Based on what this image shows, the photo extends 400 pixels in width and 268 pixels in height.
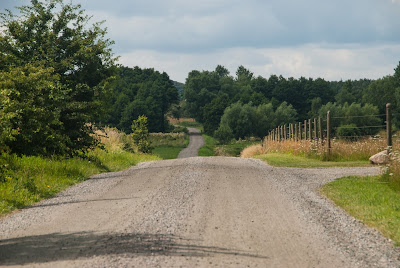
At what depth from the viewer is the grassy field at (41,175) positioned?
Answer: 37.6 feet

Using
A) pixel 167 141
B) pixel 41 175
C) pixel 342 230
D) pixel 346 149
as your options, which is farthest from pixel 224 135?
pixel 342 230

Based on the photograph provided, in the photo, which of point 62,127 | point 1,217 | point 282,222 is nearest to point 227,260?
point 282,222

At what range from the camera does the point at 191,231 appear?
7.79 m

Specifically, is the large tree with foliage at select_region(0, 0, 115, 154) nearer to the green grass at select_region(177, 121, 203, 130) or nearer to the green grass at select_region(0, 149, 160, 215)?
the green grass at select_region(0, 149, 160, 215)

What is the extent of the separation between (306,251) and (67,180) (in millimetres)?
10039

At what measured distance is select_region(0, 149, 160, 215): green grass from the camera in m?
11.4

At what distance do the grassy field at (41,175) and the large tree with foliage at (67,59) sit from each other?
44.4 inches

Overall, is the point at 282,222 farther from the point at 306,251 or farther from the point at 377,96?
the point at 377,96

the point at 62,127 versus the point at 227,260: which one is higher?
the point at 62,127

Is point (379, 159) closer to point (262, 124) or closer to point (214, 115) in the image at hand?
point (262, 124)

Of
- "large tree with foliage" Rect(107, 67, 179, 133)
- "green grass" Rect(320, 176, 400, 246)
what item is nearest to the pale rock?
"green grass" Rect(320, 176, 400, 246)

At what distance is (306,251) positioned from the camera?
6637mm

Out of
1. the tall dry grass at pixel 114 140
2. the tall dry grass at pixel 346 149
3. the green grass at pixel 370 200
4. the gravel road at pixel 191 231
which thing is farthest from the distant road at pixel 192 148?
the gravel road at pixel 191 231

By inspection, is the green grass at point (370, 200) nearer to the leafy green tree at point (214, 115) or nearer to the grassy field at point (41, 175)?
the grassy field at point (41, 175)
